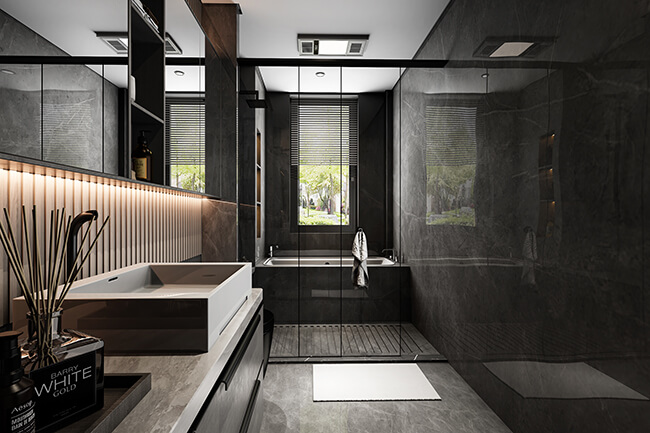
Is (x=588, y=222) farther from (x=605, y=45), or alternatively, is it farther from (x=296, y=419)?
(x=296, y=419)

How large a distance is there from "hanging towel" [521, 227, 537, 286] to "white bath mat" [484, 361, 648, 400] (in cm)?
42

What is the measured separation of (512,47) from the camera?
208 cm

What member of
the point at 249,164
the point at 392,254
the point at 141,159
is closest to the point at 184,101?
the point at 141,159

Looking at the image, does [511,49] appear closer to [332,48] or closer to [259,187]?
[332,48]

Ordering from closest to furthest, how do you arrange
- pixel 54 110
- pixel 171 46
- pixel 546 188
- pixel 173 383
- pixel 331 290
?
pixel 173 383 → pixel 54 110 → pixel 546 188 → pixel 171 46 → pixel 331 290

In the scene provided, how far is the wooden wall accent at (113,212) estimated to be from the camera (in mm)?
1127

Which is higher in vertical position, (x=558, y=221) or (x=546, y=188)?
(x=546, y=188)

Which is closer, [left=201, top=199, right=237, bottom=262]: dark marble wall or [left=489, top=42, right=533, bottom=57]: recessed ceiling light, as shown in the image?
[left=489, top=42, right=533, bottom=57]: recessed ceiling light

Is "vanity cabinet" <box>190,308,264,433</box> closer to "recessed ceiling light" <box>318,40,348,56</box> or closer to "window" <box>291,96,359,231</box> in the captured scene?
"window" <box>291,96,359,231</box>

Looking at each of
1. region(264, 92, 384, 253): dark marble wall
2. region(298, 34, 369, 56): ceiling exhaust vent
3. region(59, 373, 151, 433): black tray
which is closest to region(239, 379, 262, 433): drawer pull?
region(59, 373, 151, 433): black tray

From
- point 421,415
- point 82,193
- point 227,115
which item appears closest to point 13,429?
point 82,193

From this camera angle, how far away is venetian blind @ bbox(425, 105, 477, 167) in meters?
2.66

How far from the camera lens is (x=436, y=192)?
321 centimetres

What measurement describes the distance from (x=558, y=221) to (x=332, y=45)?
2.71 meters
